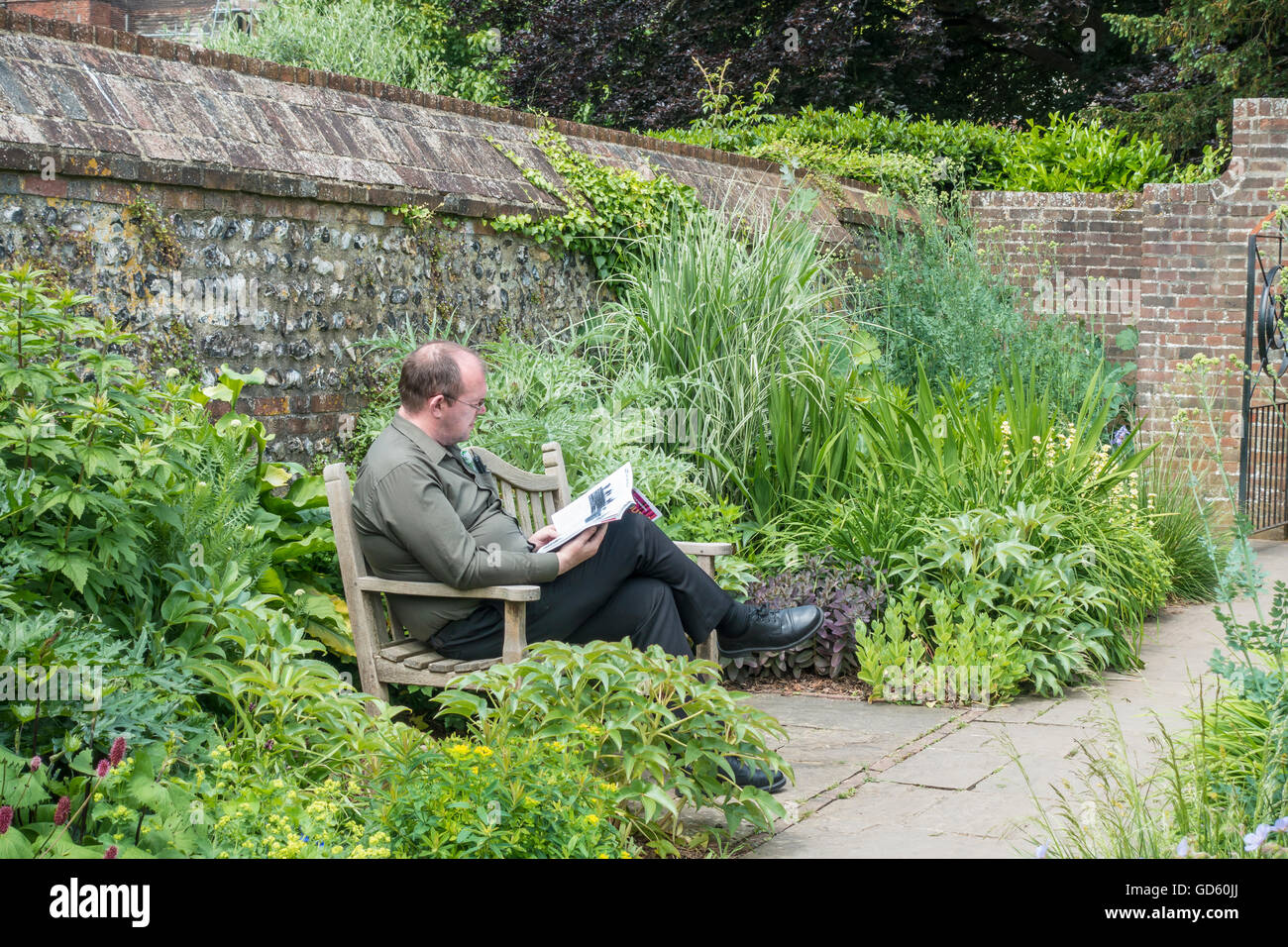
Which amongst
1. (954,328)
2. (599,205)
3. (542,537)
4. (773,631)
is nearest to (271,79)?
(599,205)

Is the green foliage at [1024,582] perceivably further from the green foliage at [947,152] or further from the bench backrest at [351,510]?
the green foliage at [947,152]

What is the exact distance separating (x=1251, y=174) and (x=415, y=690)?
25.6 feet

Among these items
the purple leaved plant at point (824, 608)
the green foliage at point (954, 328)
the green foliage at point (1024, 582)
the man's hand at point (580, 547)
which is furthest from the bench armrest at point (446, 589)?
the green foliage at point (954, 328)

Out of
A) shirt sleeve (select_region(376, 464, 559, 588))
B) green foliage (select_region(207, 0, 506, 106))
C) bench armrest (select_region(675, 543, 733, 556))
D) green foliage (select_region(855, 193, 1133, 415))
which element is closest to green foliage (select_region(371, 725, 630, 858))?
shirt sleeve (select_region(376, 464, 559, 588))

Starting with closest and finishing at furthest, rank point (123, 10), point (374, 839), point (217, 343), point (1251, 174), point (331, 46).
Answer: point (374, 839), point (217, 343), point (1251, 174), point (331, 46), point (123, 10)

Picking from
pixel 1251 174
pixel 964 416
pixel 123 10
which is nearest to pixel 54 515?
pixel 964 416

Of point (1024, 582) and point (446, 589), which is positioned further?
point (1024, 582)

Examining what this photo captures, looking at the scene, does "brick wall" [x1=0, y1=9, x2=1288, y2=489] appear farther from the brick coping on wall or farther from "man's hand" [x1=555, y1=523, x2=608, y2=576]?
"man's hand" [x1=555, y1=523, x2=608, y2=576]

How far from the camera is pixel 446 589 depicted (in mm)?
3561

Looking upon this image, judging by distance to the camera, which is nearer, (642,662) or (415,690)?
(642,662)

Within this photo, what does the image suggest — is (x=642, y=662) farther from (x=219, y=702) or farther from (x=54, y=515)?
(x=54, y=515)

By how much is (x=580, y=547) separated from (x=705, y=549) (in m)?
0.66

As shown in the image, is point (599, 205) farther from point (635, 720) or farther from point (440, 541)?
point (635, 720)
